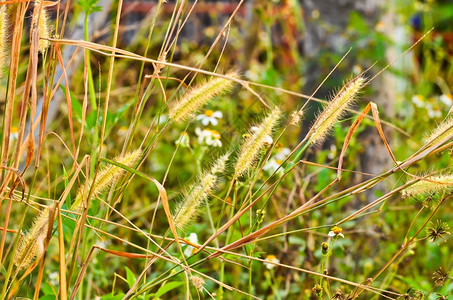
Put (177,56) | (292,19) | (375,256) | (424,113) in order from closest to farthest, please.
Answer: (375,256), (424,113), (177,56), (292,19)

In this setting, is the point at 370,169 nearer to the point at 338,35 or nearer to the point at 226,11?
the point at 338,35

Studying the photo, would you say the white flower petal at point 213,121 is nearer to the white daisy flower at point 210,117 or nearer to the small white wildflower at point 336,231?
the white daisy flower at point 210,117

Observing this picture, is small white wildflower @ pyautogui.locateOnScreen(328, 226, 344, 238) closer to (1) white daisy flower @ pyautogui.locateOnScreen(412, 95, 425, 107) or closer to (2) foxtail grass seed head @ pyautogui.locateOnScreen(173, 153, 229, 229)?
(2) foxtail grass seed head @ pyautogui.locateOnScreen(173, 153, 229, 229)

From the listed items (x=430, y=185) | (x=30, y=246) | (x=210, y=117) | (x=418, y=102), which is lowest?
(x=418, y=102)

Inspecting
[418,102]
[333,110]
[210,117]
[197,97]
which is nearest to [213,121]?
[210,117]

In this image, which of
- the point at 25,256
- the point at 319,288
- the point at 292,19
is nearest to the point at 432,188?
the point at 319,288

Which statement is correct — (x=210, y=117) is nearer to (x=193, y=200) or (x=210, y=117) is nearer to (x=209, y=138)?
(x=209, y=138)

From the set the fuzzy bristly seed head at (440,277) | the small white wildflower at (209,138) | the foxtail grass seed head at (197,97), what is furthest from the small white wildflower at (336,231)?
the small white wildflower at (209,138)

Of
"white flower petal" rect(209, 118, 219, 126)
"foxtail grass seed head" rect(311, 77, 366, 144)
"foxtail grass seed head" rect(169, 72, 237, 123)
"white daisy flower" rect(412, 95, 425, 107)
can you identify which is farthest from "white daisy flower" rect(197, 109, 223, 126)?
"white daisy flower" rect(412, 95, 425, 107)
